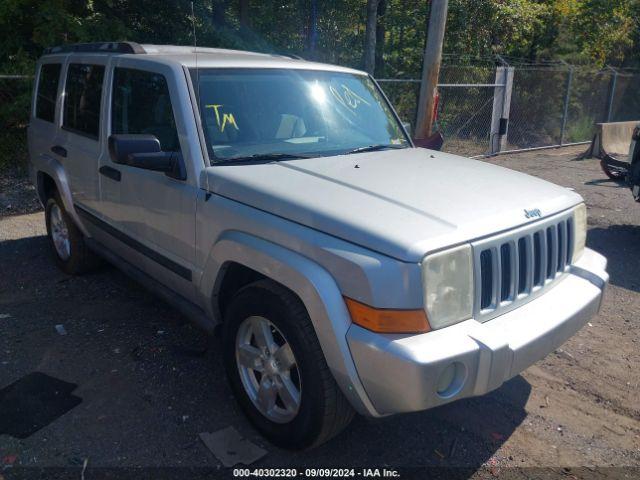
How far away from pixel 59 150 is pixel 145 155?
2.18 metres

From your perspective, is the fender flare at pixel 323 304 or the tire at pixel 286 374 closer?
the fender flare at pixel 323 304

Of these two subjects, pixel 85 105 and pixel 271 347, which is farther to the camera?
pixel 85 105

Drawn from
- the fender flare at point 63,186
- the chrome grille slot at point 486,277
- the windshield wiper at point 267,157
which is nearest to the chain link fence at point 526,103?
the fender flare at point 63,186

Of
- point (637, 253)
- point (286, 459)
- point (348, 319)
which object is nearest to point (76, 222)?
point (286, 459)

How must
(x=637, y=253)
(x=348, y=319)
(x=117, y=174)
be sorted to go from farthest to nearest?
(x=637, y=253)
(x=117, y=174)
(x=348, y=319)

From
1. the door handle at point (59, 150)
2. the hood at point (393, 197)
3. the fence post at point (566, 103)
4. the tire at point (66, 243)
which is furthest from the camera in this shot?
the fence post at point (566, 103)

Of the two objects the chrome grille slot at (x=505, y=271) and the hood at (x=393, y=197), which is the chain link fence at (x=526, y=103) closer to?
the hood at (x=393, y=197)

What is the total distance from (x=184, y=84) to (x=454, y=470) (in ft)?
8.77

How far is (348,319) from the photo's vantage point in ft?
8.54

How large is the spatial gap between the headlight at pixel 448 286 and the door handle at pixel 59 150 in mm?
3736

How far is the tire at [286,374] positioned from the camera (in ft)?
9.11

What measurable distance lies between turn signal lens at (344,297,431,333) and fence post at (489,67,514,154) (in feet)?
38.8

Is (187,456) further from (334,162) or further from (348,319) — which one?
(334,162)

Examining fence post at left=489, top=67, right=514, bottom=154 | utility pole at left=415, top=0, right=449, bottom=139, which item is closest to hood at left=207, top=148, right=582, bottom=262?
utility pole at left=415, top=0, right=449, bottom=139
